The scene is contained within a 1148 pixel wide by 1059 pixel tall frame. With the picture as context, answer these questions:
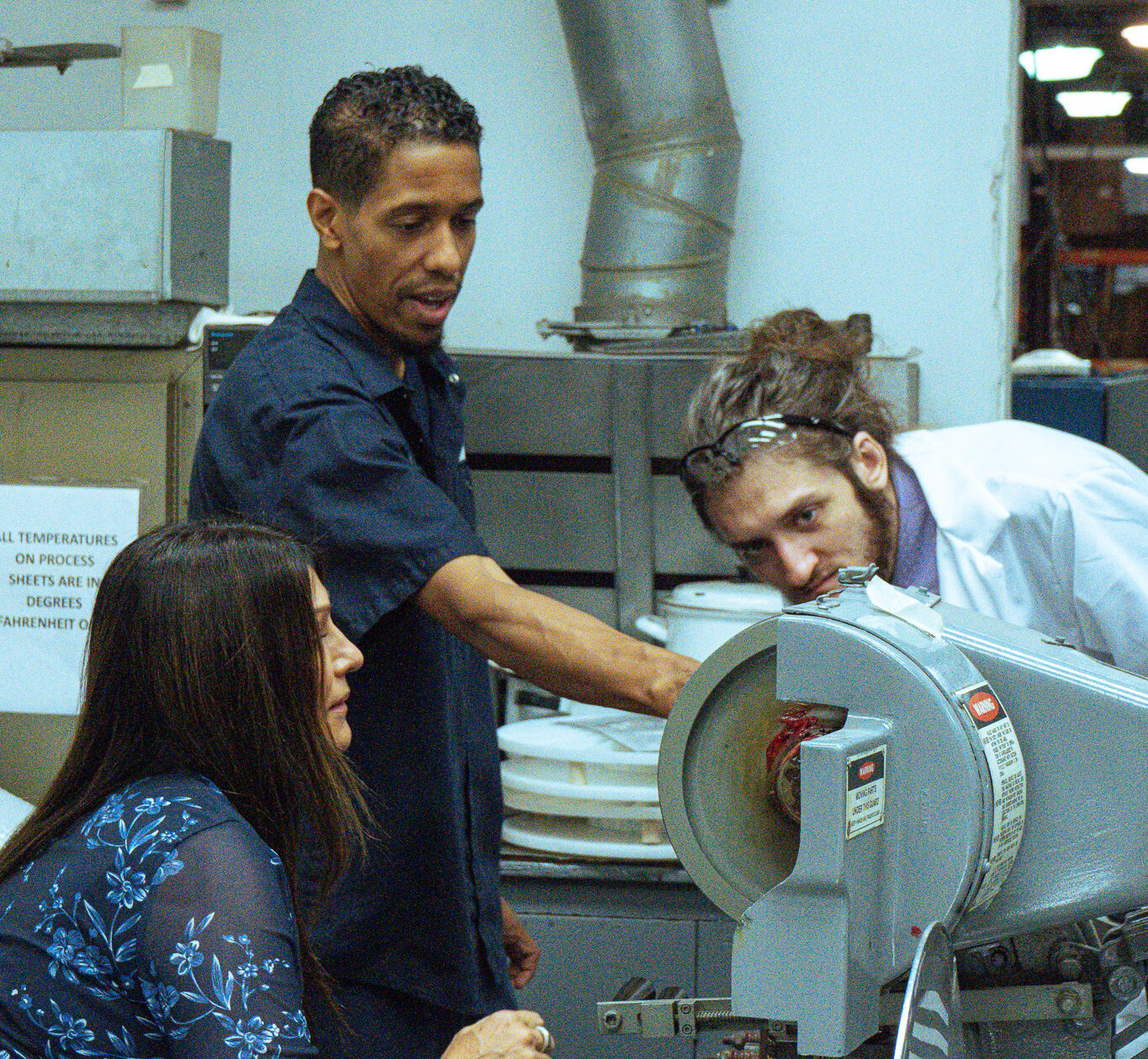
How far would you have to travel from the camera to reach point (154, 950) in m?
0.92

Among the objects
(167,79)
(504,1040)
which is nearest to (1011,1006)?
(504,1040)

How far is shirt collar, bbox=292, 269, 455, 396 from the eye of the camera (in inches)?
56.2

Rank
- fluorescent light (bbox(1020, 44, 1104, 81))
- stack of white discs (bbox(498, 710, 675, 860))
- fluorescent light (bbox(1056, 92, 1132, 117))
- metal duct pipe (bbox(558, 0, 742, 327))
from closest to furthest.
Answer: stack of white discs (bbox(498, 710, 675, 860)) → metal duct pipe (bbox(558, 0, 742, 327)) → fluorescent light (bbox(1020, 44, 1104, 81)) → fluorescent light (bbox(1056, 92, 1132, 117))

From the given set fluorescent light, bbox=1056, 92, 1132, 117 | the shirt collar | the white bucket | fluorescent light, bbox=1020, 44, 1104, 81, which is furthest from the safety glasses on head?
fluorescent light, bbox=1056, 92, 1132, 117

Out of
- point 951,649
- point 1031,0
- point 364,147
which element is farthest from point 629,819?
point 1031,0

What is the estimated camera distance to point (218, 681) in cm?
104

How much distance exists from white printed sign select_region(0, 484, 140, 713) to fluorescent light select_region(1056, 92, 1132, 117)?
14.2 feet

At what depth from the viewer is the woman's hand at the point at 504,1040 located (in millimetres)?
1151

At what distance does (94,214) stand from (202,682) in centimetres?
112

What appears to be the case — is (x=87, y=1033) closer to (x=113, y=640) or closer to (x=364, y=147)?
(x=113, y=640)

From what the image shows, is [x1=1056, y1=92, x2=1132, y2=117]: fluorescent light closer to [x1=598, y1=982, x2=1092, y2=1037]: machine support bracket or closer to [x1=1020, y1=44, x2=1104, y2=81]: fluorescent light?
[x1=1020, y1=44, x2=1104, y2=81]: fluorescent light

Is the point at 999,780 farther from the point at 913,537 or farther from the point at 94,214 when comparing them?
the point at 94,214

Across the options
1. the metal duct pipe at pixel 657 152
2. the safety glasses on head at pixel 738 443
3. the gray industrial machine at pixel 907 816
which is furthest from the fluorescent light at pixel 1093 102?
the gray industrial machine at pixel 907 816

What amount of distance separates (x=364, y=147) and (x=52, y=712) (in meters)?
1.04
